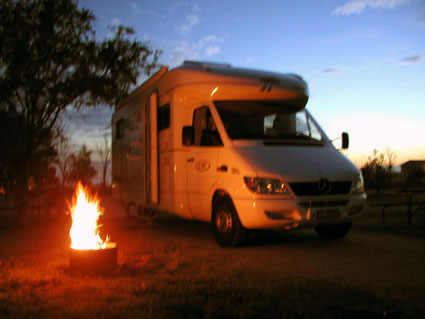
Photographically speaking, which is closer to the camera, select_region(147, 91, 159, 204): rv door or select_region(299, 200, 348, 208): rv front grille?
select_region(299, 200, 348, 208): rv front grille

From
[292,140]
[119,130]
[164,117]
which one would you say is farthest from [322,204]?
[119,130]

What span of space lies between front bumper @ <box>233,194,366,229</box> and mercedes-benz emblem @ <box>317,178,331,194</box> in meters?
0.11

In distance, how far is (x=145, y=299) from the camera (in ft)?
15.0

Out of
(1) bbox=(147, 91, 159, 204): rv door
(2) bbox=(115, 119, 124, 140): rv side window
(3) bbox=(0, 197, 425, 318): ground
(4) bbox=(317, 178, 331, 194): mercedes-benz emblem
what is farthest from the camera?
(2) bbox=(115, 119, 124, 140): rv side window

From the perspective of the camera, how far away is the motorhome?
700cm

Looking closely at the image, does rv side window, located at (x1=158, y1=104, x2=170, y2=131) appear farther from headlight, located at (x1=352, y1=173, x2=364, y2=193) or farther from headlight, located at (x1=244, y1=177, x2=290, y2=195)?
headlight, located at (x1=352, y1=173, x2=364, y2=193)

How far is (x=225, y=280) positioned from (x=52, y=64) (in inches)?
620

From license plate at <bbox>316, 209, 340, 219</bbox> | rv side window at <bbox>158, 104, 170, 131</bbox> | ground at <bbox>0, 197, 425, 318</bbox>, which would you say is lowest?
ground at <bbox>0, 197, 425, 318</bbox>

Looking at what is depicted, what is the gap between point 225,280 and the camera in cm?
530

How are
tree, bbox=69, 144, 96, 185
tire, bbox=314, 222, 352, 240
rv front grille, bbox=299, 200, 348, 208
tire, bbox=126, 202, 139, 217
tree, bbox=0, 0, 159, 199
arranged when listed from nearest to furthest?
rv front grille, bbox=299, 200, 348, 208 → tire, bbox=314, 222, 352, 240 → tire, bbox=126, 202, 139, 217 → tree, bbox=0, 0, 159, 199 → tree, bbox=69, 144, 96, 185

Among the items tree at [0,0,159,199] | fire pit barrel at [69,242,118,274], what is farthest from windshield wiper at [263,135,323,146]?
tree at [0,0,159,199]

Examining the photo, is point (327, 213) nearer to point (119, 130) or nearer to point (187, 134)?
point (187, 134)

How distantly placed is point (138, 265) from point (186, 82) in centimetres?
364

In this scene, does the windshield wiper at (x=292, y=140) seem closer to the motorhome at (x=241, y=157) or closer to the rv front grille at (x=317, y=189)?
the motorhome at (x=241, y=157)
